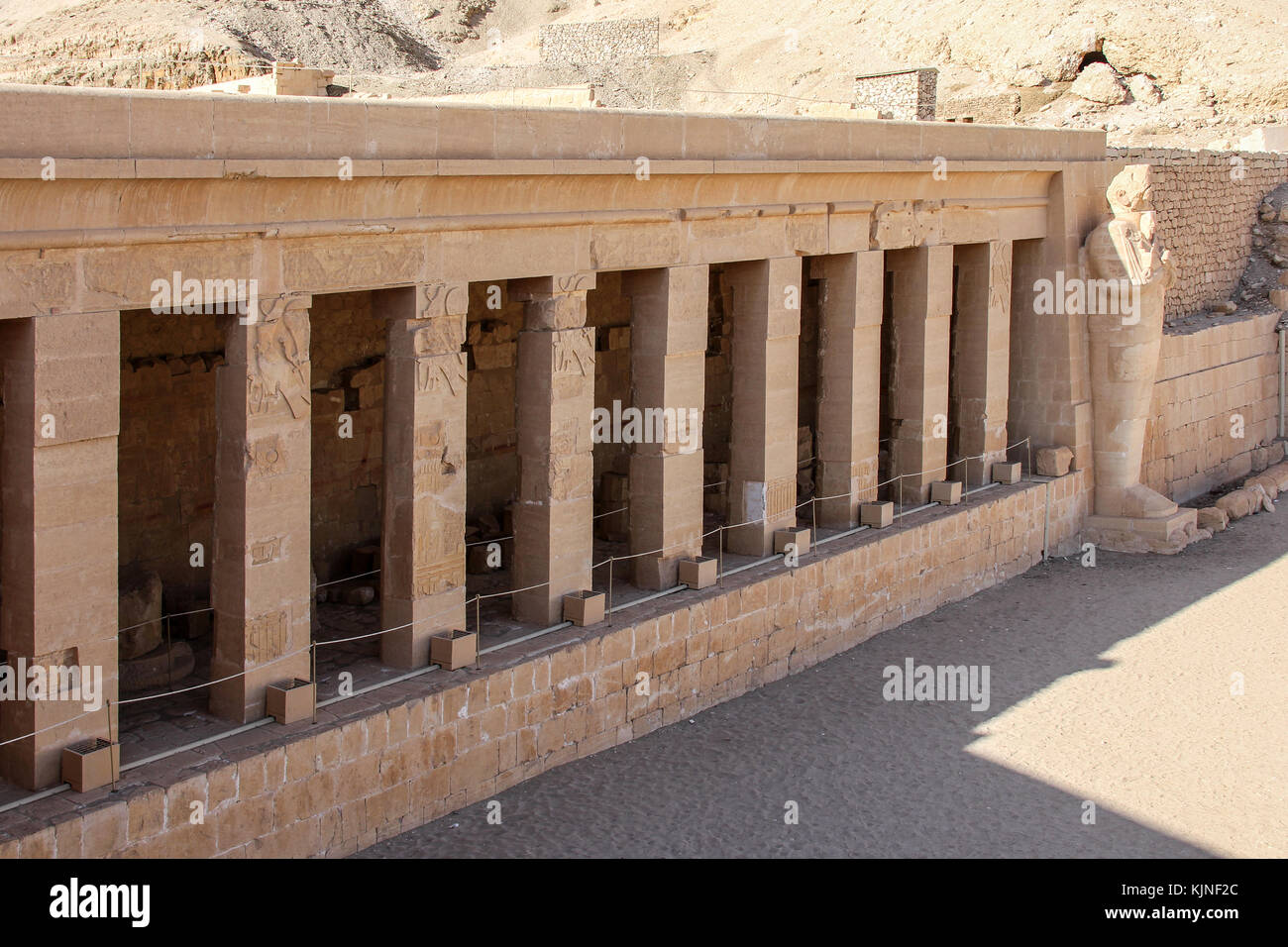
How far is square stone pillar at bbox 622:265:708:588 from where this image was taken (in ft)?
35.3

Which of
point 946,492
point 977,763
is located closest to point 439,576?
point 977,763

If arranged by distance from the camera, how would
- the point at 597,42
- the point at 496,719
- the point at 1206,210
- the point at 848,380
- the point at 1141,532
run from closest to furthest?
the point at 496,719
the point at 848,380
the point at 1141,532
the point at 1206,210
the point at 597,42

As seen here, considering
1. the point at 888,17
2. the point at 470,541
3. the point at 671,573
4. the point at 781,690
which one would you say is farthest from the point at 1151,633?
the point at 888,17

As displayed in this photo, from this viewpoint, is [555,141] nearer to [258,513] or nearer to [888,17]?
[258,513]

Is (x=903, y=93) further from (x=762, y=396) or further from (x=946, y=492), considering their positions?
(x=762, y=396)

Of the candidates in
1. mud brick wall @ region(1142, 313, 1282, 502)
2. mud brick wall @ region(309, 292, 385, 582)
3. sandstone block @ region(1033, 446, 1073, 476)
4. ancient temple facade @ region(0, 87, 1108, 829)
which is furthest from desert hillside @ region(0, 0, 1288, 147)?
mud brick wall @ region(309, 292, 385, 582)

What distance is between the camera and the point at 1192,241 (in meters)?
18.8

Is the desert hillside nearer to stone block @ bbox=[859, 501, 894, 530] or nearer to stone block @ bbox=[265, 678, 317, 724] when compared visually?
stone block @ bbox=[859, 501, 894, 530]

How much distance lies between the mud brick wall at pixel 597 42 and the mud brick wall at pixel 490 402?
2825 centimetres

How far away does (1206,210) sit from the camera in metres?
19.0

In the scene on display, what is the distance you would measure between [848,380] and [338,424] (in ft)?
13.9

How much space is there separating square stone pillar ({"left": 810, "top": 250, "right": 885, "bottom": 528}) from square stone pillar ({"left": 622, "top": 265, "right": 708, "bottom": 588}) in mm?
1993

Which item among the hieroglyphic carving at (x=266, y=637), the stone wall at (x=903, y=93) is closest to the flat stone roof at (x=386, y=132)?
the hieroglyphic carving at (x=266, y=637)

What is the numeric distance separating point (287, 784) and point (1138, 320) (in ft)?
34.3
